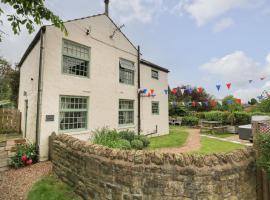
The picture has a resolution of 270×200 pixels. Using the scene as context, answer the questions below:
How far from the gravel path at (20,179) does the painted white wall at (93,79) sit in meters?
1.02

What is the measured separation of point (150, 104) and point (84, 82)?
6.30 m

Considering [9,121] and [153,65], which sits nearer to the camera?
[9,121]

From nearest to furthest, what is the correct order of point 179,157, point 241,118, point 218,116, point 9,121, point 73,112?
point 179,157 < point 73,112 < point 9,121 < point 241,118 < point 218,116

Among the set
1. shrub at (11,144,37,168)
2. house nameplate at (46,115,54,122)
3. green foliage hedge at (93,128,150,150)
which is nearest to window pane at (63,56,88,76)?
house nameplate at (46,115,54,122)

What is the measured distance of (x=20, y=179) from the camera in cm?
602

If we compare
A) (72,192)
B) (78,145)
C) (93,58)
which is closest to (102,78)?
(93,58)

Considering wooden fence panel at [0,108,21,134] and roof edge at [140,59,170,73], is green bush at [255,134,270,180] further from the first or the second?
wooden fence panel at [0,108,21,134]

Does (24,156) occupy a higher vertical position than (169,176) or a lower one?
lower

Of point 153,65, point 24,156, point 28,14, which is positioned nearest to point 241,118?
point 153,65

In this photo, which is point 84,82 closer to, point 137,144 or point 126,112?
point 126,112

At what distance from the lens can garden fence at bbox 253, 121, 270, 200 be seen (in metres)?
4.05

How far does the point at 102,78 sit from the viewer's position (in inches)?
423

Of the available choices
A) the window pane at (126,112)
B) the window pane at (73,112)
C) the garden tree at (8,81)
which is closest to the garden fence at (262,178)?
the window pane at (73,112)

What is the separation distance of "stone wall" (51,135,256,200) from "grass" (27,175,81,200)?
2.77 ft
